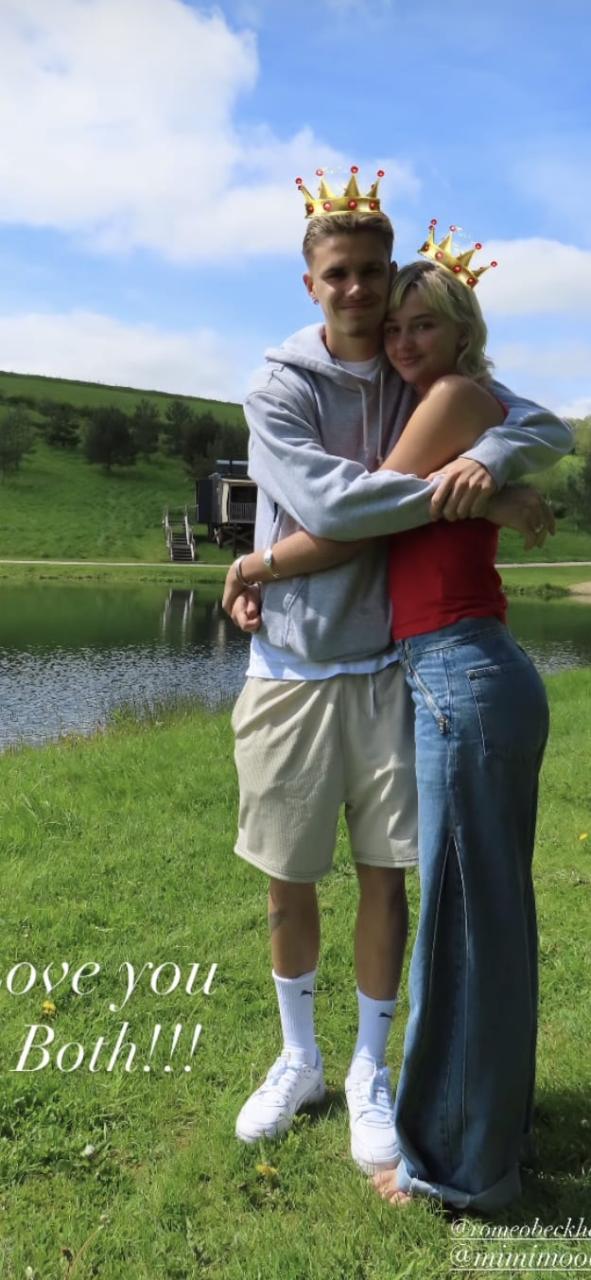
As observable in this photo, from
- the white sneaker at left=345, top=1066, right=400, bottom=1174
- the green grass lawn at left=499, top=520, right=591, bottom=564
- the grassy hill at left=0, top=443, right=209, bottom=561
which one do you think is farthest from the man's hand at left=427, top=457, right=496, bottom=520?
the green grass lawn at left=499, top=520, right=591, bottom=564

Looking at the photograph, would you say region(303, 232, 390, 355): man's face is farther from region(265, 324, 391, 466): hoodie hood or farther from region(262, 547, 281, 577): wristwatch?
region(262, 547, 281, 577): wristwatch

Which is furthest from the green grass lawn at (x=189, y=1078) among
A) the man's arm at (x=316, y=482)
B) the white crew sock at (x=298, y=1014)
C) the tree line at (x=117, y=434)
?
the tree line at (x=117, y=434)

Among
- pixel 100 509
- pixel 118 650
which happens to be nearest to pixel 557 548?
pixel 100 509

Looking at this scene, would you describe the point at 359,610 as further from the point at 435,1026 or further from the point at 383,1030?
the point at 383,1030

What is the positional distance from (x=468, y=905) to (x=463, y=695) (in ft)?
1.74

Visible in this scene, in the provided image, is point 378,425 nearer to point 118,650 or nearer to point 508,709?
point 508,709

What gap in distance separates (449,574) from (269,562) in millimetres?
543

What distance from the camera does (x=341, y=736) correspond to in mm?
2781

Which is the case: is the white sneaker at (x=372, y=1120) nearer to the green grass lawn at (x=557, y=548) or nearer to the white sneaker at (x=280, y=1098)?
the white sneaker at (x=280, y=1098)

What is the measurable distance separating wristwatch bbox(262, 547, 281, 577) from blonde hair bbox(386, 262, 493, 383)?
720 millimetres

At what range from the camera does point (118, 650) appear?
21422 mm

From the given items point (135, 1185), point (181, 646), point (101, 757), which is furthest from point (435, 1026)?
point (181, 646)

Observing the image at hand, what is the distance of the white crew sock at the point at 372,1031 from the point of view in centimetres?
291

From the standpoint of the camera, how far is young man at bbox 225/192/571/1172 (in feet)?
8.33
